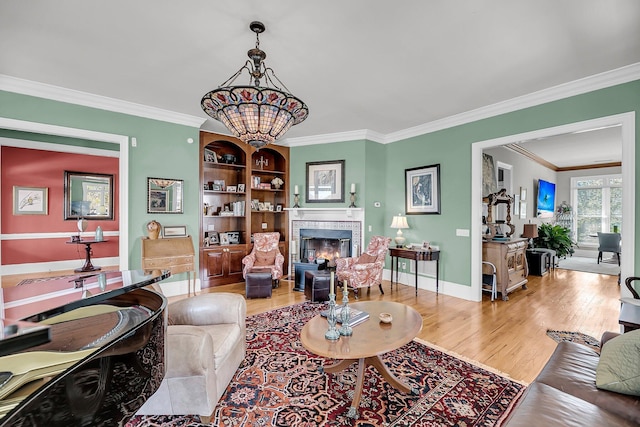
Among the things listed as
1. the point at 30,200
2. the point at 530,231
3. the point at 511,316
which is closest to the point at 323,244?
the point at 511,316

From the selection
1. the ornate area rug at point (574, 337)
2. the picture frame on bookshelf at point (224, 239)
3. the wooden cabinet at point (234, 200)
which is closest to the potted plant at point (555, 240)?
the ornate area rug at point (574, 337)

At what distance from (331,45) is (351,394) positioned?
297 centimetres

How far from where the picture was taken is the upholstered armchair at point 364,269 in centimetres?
434

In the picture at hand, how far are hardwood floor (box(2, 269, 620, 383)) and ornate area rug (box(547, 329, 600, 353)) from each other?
80 mm

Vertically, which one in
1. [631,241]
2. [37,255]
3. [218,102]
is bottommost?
[37,255]

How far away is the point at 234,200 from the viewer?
5.86 meters

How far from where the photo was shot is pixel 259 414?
73.9 inches

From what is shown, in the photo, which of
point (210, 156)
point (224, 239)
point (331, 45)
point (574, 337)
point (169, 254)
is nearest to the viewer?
point (331, 45)

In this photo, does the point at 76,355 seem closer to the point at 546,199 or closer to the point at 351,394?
the point at 351,394

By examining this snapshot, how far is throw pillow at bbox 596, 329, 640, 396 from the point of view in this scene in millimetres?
1356

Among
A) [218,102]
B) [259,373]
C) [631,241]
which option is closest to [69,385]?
[259,373]

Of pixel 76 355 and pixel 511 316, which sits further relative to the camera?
pixel 511 316

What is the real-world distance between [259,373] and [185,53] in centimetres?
308

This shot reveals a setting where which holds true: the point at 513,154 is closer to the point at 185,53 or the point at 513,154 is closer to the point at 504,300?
the point at 504,300
